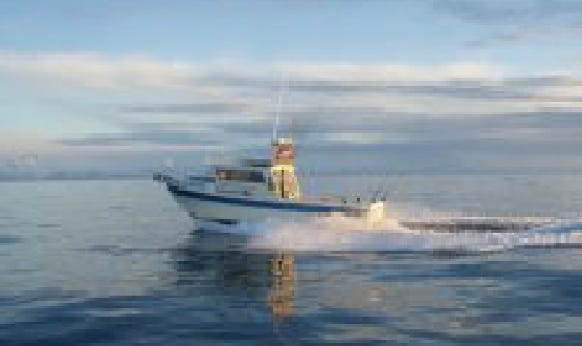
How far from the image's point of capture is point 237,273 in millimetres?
40219

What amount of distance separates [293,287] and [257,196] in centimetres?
2790

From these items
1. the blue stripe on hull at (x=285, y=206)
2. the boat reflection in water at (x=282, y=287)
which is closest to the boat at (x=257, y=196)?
the blue stripe on hull at (x=285, y=206)

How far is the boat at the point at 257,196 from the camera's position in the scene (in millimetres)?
61406

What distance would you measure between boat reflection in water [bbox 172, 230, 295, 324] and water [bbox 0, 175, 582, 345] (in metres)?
0.08

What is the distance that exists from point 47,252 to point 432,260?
24869 millimetres

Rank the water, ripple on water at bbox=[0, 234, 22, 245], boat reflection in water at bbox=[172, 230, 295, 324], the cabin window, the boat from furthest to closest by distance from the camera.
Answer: the cabin window
the boat
ripple on water at bbox=[0, 234, 22, 245]
boat reflection in water at bbox=[172, 230, 295, 324]
the water

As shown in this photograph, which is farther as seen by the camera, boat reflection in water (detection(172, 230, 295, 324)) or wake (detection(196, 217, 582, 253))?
wake (detection(196, 217, 582, 253))

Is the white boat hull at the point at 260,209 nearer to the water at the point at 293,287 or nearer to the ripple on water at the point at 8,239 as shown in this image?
the water at the point at 293,287

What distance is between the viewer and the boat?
61406 millimetres

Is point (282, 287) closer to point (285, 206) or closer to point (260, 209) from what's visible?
point (285, 206)

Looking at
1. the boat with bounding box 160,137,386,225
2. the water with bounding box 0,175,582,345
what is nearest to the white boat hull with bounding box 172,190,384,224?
the boat with bounding box 160,137,386,225

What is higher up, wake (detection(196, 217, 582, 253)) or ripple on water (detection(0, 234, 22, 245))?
wake (detection(196, 217, 582, 253))

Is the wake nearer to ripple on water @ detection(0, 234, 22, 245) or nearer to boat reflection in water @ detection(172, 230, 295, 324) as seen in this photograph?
boat reflection in water @ detection(172, 230, 295, 324)

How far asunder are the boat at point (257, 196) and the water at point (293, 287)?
1.26 metres
